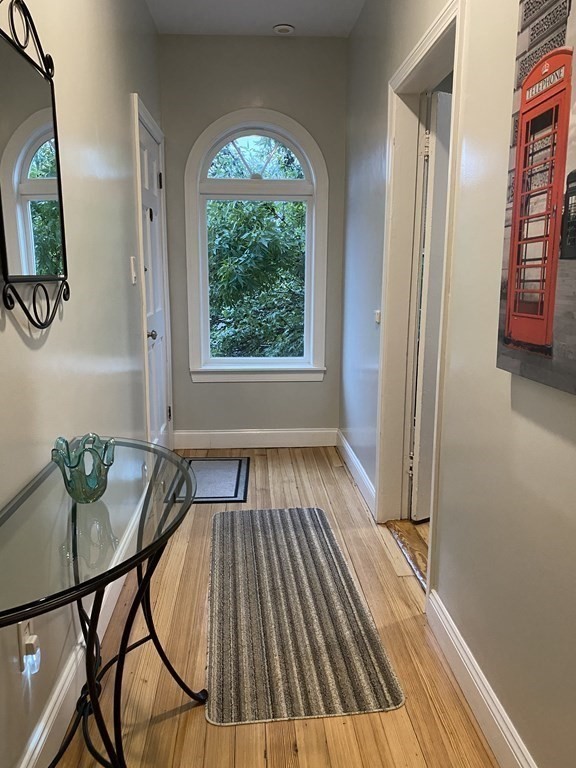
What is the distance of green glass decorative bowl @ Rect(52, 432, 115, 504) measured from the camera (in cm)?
140

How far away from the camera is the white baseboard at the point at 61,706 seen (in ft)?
4.32

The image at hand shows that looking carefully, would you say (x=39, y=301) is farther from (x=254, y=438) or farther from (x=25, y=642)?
(x=254, y=438)

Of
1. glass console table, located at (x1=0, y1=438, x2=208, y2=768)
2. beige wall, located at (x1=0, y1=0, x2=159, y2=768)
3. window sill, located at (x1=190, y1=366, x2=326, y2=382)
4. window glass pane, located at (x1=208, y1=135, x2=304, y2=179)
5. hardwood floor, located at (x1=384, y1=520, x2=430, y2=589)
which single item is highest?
window glass pane, located at (x1=208, y1=135, x2=304, y2=179)

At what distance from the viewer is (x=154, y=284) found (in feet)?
11.3

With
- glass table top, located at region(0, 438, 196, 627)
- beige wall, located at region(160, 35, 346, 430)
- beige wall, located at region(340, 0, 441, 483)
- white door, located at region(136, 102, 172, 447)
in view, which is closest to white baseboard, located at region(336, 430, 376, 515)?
beige wall, located at region(340, 0, 441, 483)

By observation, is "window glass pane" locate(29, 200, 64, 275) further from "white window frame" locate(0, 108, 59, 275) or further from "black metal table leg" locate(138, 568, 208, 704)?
"black metal table leg" locate(138, 568, 208, 704)

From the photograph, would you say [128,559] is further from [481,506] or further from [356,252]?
[356,252]

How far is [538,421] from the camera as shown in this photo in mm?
1289

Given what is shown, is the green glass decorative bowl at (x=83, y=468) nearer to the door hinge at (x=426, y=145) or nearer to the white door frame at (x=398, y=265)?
the white door frame at (x=398, y=265)

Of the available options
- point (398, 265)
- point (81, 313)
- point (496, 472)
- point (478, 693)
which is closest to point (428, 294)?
point (398, 265)

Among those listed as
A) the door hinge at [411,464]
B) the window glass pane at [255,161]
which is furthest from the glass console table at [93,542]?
the window glass pane at [255,161]

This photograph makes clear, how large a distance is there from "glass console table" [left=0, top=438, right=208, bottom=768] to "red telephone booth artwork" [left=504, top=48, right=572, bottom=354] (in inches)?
36.6

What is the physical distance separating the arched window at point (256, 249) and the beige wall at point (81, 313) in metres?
0.90

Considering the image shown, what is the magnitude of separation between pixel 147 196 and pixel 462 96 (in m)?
2.01
